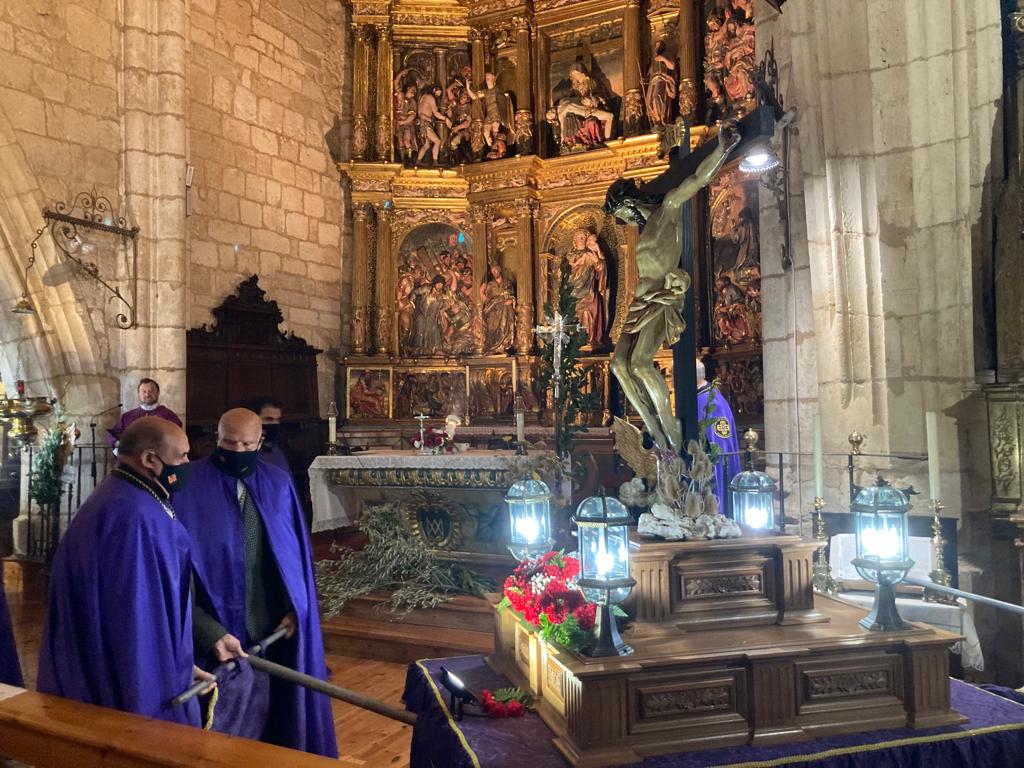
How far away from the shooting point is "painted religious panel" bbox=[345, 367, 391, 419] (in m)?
10.2

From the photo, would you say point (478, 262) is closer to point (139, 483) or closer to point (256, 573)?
point (256, 573)

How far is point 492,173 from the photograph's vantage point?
32.7 feet

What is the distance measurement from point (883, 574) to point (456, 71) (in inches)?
390

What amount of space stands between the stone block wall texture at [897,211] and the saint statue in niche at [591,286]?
401 centimetres

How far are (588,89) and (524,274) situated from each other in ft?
8.86

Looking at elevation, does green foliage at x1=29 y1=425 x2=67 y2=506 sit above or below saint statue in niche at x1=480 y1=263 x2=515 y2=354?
below

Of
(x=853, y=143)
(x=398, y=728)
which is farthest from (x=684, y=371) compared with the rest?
(x=853, y=143)

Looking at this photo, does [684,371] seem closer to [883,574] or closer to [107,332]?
[883,574]

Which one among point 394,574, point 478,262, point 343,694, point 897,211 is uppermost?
point 478,262

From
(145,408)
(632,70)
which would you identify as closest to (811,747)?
(145,408)

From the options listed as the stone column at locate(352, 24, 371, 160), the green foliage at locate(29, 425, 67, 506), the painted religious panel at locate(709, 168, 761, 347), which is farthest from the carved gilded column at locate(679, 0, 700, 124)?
the green foliage at locate(29, 425, 67, 506)

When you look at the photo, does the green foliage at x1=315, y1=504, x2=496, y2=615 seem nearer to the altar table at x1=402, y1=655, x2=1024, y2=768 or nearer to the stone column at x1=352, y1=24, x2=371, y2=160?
the altar table at x1=402, y1=655, x2=1024, y2=768

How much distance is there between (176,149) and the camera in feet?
24.5

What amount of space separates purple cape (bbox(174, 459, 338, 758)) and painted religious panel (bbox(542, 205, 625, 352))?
6.63 metres
